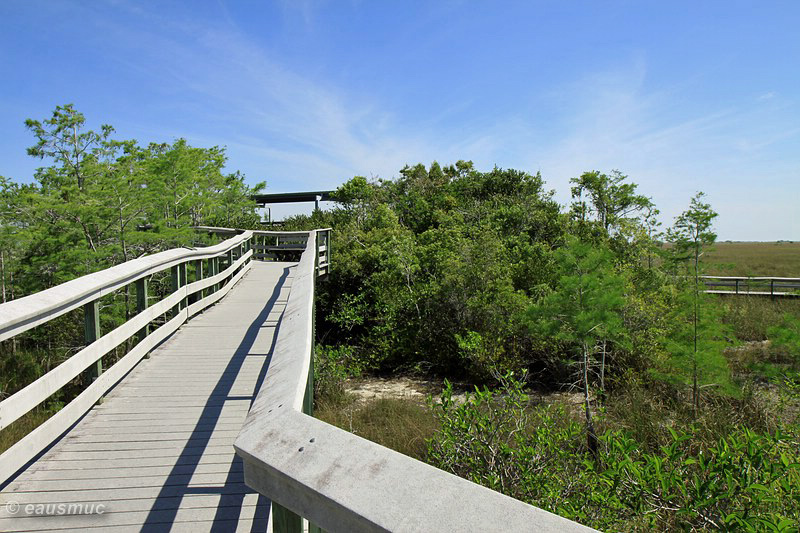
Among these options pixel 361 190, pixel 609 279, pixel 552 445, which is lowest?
pixel 552 445

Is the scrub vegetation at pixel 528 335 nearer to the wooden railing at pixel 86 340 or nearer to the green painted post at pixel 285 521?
the green painted post at pixel 285 521

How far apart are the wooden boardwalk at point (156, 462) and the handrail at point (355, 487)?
1992 millimetres

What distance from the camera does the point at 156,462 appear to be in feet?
11.4

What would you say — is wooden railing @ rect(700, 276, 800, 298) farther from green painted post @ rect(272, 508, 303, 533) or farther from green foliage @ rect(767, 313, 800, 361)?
green painted post @ rect(272, 508, 303, 533)

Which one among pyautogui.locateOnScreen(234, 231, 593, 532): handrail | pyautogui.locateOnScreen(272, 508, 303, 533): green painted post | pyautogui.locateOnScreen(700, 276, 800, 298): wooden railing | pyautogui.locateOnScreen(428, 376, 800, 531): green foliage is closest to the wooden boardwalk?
pyautogui.locateOnScreen(272, 508, 303, 533): green painted post

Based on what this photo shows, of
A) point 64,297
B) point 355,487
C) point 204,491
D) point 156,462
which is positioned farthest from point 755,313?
point 355,487

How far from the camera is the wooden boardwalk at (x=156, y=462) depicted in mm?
2857

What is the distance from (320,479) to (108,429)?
3849 millimetres

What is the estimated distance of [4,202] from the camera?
18.4 m

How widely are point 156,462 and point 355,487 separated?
324cm

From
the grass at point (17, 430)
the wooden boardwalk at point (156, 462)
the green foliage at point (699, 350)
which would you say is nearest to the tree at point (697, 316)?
the green foliage at point (699, 350)

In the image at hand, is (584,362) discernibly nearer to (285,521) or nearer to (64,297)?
(64,297)

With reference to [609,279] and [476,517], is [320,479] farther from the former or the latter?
[609,279]

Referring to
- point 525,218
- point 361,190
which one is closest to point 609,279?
point 525,218
